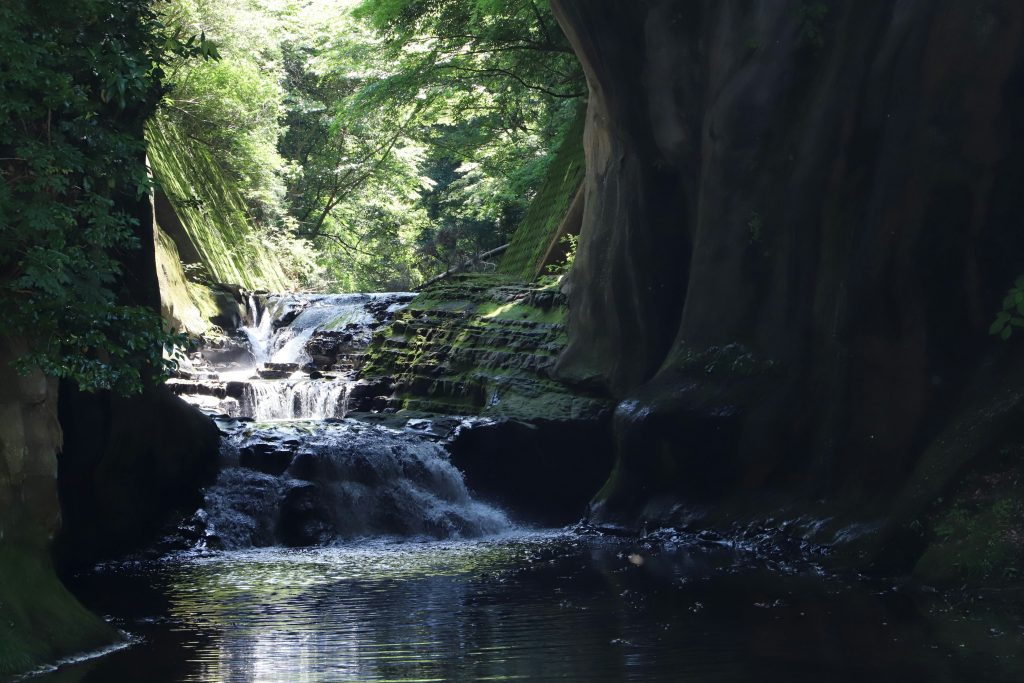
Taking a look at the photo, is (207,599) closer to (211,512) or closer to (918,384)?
(211,512)

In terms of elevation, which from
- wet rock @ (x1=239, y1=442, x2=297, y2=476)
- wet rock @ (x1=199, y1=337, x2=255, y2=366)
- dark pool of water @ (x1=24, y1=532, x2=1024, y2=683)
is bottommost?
dark pool of water @ (x1=24, y1=532, x2=1024, y2=683)

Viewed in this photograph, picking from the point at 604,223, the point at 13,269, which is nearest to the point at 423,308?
the point at 604,223

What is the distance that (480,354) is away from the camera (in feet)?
62.4

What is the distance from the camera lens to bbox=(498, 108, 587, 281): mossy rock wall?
2356cm

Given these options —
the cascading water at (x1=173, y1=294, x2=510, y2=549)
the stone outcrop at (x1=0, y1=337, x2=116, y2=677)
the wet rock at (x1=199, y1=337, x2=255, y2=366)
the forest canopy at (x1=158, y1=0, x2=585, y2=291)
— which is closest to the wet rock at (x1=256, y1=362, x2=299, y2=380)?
the wet rock at (x1=199, y1=337, x2=255, y2=366)

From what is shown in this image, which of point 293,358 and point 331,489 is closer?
point 331,489

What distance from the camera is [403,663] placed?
7.45 m

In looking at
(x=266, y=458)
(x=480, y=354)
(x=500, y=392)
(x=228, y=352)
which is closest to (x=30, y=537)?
(x=266, y=458)

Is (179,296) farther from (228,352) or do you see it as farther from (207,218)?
(207,218)

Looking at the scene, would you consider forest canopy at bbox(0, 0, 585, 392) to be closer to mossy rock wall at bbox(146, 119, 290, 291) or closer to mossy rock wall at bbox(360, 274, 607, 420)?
mossy rock wall at bbox(146, 119, 290, 291)

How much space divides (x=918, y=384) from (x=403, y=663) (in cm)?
632

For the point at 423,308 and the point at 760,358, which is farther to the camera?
the point at 423,308

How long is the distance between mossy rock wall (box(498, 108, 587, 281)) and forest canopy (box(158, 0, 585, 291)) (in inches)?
45.4

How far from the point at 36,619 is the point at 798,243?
9.09 m
